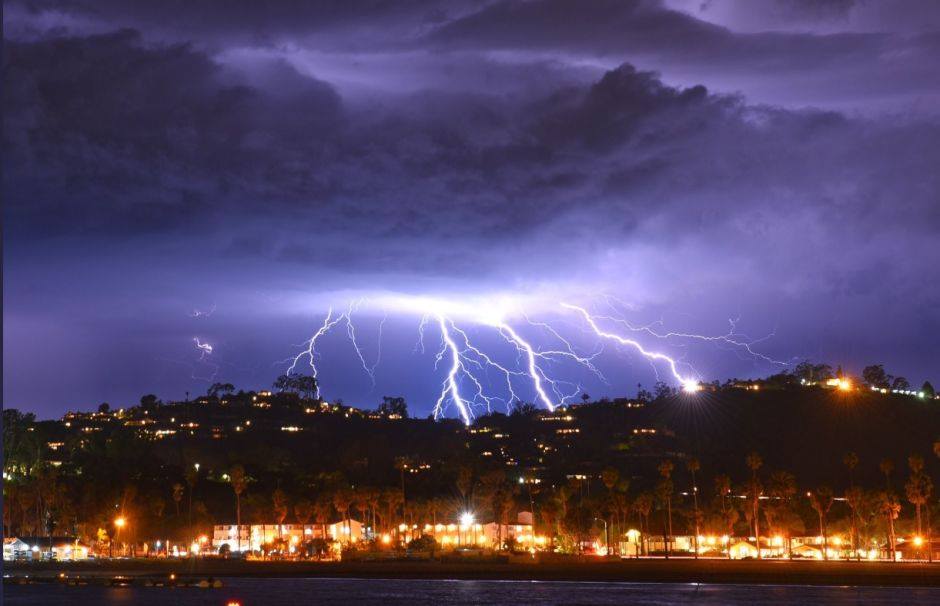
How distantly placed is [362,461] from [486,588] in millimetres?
115335

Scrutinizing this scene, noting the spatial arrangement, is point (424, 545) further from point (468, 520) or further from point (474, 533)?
point (474, 533)

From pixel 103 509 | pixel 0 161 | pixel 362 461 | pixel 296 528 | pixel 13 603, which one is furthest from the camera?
pixel 362 461

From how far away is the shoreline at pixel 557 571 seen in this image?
253ft

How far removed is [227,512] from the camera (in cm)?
12769

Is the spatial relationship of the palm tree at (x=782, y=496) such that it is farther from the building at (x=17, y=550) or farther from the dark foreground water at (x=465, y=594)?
the building at (x=17, y=550)

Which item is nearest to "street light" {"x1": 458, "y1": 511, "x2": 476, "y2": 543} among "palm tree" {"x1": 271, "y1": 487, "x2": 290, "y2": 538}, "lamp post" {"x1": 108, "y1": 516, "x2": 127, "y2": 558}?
"palm tree" {"x1": 271, "y1": 487, "x2": 290, "y2": 538}

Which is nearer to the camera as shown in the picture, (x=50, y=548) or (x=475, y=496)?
(x=50, y=548)

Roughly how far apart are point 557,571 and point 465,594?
17.2 m

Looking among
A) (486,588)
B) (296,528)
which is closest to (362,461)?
(296,528)

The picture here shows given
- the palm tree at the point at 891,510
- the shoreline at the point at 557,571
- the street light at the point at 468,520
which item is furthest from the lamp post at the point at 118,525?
the palm tree at the point at 891,510

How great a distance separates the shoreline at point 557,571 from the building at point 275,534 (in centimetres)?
2013

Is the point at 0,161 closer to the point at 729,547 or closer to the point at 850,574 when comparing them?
the point at 850,574

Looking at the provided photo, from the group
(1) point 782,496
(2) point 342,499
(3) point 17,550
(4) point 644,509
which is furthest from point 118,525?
(1) point 782,496

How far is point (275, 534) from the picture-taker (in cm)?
12569
